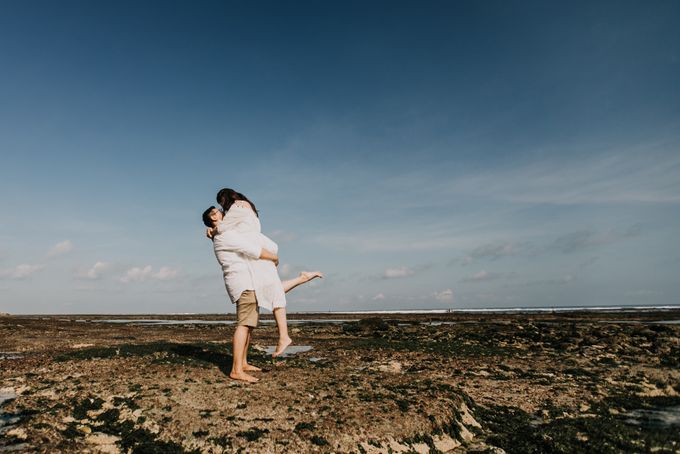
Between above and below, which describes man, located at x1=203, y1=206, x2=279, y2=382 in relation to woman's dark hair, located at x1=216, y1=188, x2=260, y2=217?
below

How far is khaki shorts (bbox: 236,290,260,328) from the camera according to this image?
6.36 m

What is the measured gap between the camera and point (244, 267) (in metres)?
Result: 6.52

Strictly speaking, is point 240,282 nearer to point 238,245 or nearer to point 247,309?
point 247,309

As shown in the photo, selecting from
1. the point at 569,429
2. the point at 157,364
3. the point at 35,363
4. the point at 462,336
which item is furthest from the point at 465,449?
the point at 462,336

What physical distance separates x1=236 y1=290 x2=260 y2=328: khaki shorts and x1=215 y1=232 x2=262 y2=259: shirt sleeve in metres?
0.64

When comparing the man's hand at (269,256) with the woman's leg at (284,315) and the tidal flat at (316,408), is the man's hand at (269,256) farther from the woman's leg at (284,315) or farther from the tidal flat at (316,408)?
the tidal flat at (316,408)

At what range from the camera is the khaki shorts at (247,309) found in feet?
20.9

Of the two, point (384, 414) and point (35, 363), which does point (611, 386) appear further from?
point (35, 363)

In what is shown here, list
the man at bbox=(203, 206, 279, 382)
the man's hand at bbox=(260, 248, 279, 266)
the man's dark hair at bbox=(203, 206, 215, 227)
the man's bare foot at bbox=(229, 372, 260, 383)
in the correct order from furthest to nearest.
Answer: the man's dark hair at bbox=(203, 206, 215, 227)
the man's hand at bbox=(260, 248, 279, 266)
the man at bbox=(203, 206, 279, 382)
the man's bare foot at bbox=(229, 372, 260, 383)

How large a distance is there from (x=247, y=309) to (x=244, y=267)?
0.68 metres

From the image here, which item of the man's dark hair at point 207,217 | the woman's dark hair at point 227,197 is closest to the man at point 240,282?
the man's dark hair at point 207,217

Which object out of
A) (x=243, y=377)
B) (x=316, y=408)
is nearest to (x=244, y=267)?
(x=243, y=377)

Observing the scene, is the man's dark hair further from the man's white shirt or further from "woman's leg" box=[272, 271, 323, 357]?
"woman's leg" box=[272, 271, 323, 357]

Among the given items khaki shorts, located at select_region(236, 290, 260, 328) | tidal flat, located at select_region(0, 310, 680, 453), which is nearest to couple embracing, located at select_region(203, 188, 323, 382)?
khaki shorts, located at select_region(236, 290, 260, 328)
